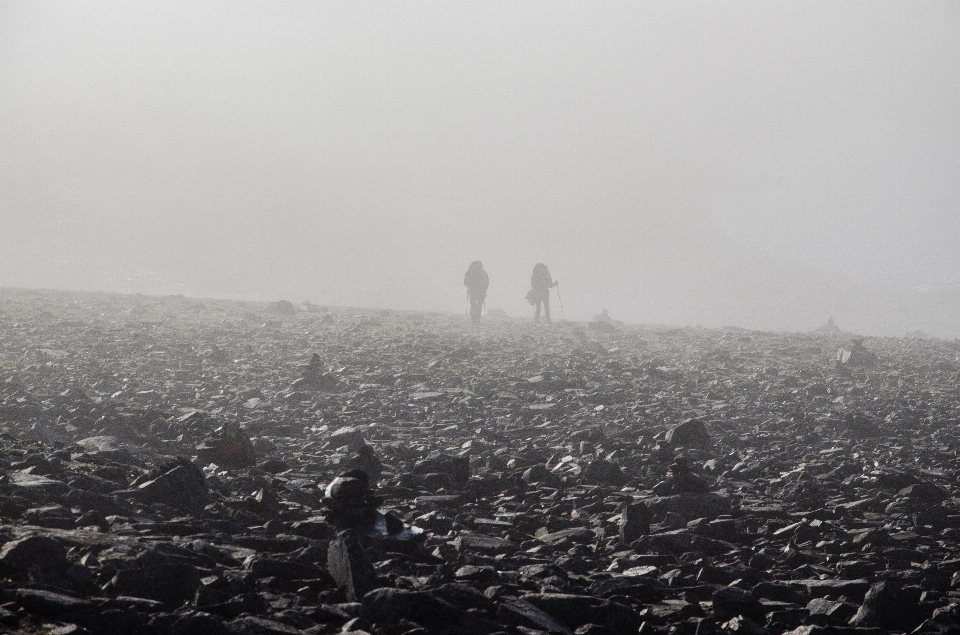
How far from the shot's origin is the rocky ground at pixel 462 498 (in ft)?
Result: 13.9

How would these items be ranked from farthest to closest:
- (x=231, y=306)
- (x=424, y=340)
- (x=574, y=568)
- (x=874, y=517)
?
1. (x=231, y=306)
2. (x=424, y=340)
3. (x=874, y=517)
4. (x=574, y=568)

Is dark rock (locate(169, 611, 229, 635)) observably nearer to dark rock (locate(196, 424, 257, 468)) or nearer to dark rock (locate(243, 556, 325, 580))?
dark rock (locate(243, 556, 325, 580))

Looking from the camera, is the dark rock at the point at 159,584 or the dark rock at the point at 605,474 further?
the dark rock at the point at 605,474

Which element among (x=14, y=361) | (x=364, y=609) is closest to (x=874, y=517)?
(x=364, y=609)

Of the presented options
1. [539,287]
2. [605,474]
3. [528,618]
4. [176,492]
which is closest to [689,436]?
[605,474]

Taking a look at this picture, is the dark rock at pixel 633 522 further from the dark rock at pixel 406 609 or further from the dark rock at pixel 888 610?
the dark rock at pixel 406 609

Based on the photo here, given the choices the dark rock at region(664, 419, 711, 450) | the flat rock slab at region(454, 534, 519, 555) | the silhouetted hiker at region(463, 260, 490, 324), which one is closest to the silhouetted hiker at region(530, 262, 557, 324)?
the silhouetted hiker at region(463, 260, 490, 324)

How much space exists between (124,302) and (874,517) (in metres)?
→ 24.9

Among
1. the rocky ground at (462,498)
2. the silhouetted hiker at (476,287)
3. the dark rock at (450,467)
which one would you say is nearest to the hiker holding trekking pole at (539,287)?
the silhouetted hiker at (476,287)

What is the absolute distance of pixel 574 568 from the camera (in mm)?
5293

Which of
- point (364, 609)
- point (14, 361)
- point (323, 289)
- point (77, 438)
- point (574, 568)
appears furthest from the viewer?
point (323, 289)

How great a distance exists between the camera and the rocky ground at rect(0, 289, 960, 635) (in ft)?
13.9

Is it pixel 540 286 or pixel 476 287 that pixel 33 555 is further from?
pixel 540 286

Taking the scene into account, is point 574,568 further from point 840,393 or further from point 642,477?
point 840,393
